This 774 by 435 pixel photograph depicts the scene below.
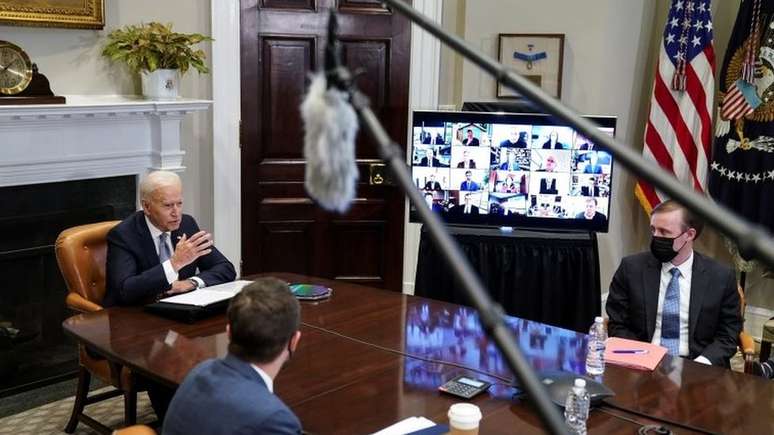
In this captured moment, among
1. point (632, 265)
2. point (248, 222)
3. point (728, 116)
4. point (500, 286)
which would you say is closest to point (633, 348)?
point (632, 265)

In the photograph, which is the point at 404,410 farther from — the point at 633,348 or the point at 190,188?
the point at 190,188

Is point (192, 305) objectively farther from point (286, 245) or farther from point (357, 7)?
point (357, 7)

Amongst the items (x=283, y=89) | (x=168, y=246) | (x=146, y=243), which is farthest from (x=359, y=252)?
(x=146, y=243)

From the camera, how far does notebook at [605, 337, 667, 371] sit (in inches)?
98.0

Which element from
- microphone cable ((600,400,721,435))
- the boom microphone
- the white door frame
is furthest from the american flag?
the boom microphone

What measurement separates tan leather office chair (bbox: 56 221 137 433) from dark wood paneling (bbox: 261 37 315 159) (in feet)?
5.21

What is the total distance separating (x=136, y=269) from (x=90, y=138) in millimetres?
1133

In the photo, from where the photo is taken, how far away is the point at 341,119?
775mm

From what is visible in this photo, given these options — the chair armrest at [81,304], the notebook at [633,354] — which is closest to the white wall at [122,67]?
the chair armrest at [81,304]

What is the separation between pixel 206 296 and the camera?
2986 mm

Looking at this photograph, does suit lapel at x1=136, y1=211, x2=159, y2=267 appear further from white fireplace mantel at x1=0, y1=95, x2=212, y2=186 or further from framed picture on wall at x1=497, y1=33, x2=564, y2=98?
framed picture on wall at x1=497, y1=33, x2=564, y2=98

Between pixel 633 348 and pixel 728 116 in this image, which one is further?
pixel 728 116

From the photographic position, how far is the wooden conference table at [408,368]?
2.12m

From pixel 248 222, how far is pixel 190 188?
41cm
